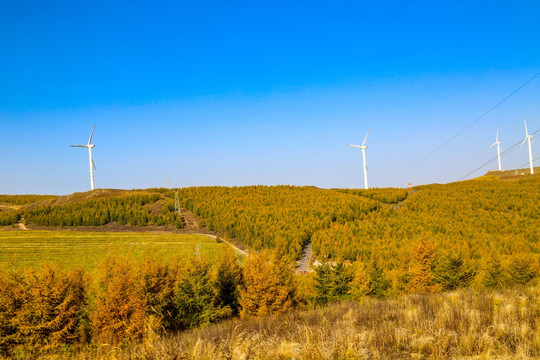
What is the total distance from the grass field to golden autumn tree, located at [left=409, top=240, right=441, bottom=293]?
86.3ft

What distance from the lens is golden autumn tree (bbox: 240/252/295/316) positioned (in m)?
25.9

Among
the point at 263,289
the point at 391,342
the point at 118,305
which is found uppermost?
the point at 391,342

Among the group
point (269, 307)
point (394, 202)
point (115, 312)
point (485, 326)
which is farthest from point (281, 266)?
point (394, 202)

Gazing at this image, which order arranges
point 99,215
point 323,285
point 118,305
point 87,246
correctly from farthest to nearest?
point 99,215
point 87,246
point 323,285
point 118,305

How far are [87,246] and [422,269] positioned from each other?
153ft

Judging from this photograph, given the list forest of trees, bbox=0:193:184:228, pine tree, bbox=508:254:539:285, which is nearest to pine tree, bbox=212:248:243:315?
pine tree, bbox=508:254:539:285

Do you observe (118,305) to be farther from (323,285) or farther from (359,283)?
(359,283)

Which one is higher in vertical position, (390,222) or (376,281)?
(390,222)

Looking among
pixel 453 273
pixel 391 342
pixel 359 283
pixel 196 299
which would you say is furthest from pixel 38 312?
pixel 453 273

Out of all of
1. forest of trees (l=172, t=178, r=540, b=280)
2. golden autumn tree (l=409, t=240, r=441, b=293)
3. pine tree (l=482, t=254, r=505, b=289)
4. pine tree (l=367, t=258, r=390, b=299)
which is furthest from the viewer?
forest of trees (l=172, t=178, r=540, b=280)

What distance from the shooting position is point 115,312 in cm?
1923

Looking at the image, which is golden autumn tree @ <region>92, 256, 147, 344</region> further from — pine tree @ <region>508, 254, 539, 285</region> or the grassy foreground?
pine tree @ <region>508, 254, 539, 285</region>

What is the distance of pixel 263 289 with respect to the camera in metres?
26.4

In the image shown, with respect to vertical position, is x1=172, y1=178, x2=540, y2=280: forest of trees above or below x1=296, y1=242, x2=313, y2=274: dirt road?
above
